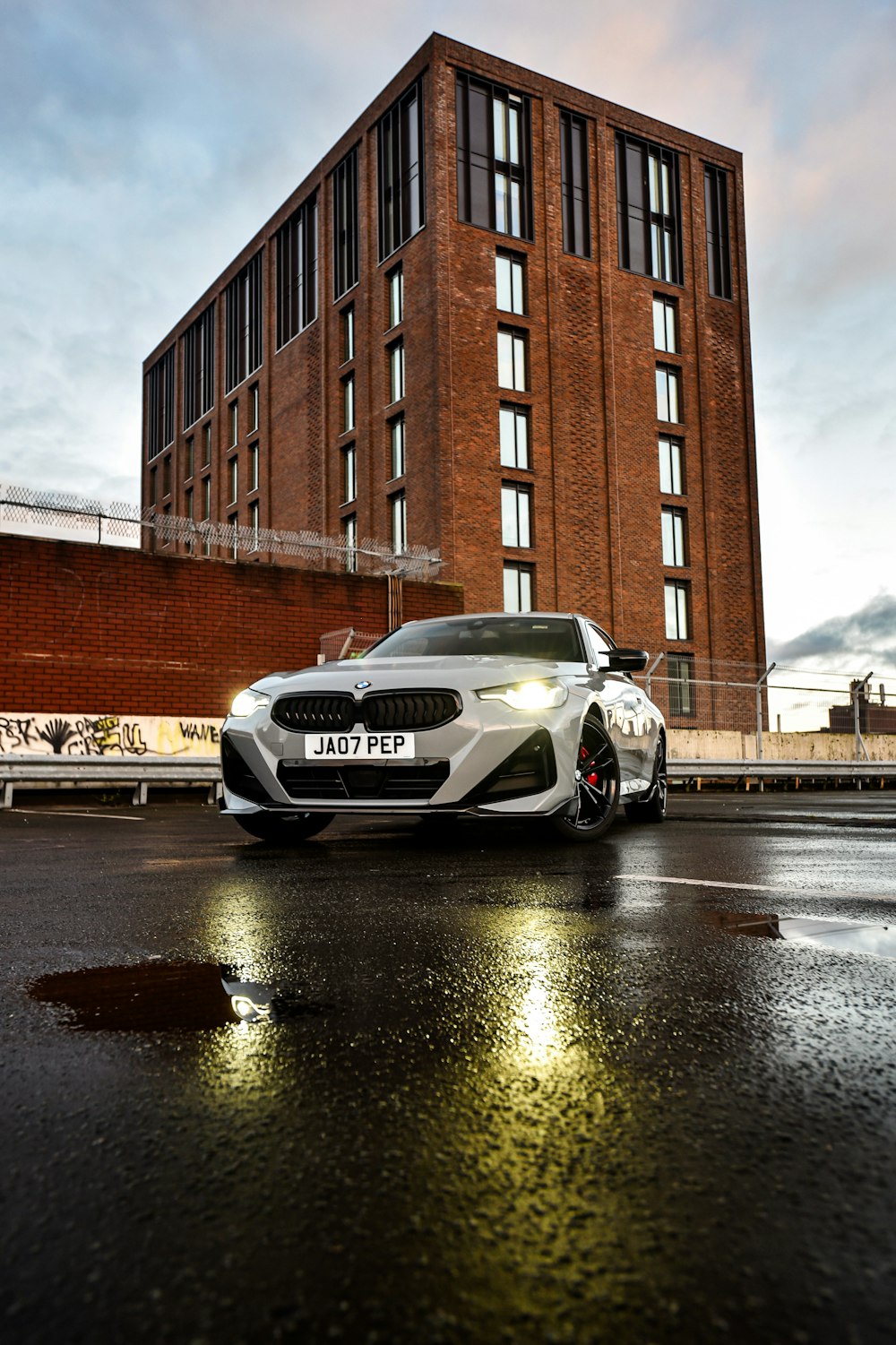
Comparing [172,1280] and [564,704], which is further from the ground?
[564,704]

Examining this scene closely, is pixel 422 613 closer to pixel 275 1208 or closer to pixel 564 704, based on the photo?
pixel 564 704

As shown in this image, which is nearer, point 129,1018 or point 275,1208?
point 275,1208

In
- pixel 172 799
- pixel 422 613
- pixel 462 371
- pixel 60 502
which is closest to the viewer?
pixel 172 799

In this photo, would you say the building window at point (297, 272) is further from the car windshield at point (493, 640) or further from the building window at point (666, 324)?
the car windshield at point (493, 640)

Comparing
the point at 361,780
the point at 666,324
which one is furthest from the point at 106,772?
the point at 666,324

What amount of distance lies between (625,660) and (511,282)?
89.1 ft

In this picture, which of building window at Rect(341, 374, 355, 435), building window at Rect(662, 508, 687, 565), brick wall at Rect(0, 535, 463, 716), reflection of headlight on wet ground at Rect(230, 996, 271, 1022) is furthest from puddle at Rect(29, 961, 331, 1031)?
building window at Rect(341, 374, 355, 435)

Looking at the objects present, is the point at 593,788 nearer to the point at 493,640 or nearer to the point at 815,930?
the point at 493,640

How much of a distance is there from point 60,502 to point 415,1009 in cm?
1717

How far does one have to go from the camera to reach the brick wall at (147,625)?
17.5 m

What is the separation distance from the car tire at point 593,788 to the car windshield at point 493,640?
0.65 metres

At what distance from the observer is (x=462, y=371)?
3005 centimetres

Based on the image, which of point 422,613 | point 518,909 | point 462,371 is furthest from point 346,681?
point 462,371

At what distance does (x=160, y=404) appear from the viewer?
167ft
